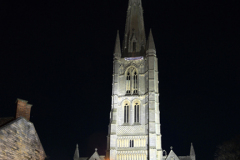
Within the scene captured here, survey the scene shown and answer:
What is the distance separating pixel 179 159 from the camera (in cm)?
5744

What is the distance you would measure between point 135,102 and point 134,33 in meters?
13.2

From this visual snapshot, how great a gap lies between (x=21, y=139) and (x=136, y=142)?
37.2 meters

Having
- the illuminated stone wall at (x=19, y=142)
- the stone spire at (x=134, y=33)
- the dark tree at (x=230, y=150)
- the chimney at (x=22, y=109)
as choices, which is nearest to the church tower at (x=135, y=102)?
the stone spire at (x=134, y=33)

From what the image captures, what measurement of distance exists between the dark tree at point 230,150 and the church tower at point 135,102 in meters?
10.5

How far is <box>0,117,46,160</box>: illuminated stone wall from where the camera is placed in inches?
719

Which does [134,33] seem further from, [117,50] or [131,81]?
[131,81]

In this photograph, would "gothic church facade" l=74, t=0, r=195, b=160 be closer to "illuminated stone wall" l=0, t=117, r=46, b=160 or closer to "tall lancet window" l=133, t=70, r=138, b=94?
"tall lancet window" l=133, t=70, r=138, b=94

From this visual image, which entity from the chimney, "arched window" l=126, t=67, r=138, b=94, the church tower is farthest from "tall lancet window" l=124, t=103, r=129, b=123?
the chimney

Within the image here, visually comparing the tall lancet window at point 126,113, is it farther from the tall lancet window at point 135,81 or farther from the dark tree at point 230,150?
the dark tree at point 230,150

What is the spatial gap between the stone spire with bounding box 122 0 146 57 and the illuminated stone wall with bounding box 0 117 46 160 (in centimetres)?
4366

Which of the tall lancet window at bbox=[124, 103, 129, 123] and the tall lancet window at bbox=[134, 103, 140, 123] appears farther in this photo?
the tall lancet window at bbox=[124, 103, 129, 123]

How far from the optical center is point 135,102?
193ft

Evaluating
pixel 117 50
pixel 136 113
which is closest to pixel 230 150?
pixel 136 113

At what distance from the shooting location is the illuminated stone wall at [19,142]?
18250mm
